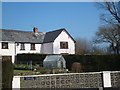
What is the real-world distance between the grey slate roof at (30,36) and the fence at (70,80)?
32166mm

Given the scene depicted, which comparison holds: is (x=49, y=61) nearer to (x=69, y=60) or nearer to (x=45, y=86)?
(x=69, y=60)

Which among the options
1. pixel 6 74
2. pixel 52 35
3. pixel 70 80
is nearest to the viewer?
pixel 6 74

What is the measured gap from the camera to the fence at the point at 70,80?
50.2 feet

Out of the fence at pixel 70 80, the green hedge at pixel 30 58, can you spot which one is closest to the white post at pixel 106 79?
the fence at pixel 70 80

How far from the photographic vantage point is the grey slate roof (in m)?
48.7

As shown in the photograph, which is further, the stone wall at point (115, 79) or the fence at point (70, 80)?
the stone wall at point (115, 79)

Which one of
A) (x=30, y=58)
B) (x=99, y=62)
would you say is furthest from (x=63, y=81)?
(x=30, y=58)

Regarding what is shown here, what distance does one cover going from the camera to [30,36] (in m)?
52.4

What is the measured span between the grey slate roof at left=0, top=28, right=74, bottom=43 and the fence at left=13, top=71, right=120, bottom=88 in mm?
32166

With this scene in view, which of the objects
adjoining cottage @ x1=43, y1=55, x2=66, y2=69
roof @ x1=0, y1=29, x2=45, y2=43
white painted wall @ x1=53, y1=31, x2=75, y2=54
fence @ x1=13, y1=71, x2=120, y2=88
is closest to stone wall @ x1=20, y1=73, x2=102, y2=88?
fence @ x1=13, y1=71, x2=120, y2=88

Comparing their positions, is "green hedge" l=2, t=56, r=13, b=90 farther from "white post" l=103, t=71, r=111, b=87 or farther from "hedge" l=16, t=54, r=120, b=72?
"hedge" l=16, t=54, r=120, b=72

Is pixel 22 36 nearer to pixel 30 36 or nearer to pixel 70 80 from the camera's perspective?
pixel 30 36

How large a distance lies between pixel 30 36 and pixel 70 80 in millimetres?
36723

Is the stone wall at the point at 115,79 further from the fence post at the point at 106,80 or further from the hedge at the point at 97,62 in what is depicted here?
the hedge at the point at 97,62
